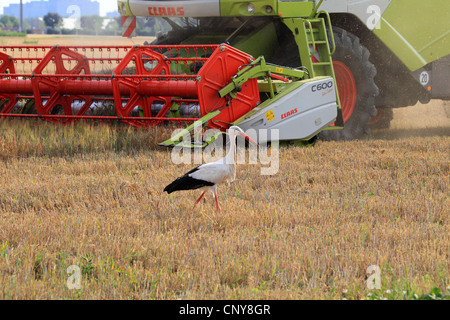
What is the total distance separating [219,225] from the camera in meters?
4.52

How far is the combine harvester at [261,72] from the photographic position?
7.36 metres

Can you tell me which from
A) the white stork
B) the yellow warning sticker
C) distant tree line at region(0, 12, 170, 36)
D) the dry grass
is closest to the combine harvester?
the yellow warning sticker

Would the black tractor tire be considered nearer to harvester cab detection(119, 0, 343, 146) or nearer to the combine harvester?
the combine harvester

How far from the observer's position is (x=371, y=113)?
8.67m

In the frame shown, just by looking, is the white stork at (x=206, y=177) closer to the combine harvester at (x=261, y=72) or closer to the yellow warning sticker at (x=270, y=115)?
the combine harvester at (x=261, y=72)

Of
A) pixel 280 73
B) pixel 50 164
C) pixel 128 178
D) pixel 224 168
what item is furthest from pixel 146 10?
pixel 224 168

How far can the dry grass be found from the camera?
11.0 ft

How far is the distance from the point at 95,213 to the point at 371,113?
4873mm

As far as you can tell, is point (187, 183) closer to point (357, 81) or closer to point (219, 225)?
point (219, 225)

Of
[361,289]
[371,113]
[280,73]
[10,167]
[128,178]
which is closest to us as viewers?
[361,289]

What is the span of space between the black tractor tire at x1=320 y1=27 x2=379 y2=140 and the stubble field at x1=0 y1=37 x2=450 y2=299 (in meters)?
1.21

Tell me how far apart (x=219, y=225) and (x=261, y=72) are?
10.5 feet

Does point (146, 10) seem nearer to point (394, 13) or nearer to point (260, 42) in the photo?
point (260, 42)

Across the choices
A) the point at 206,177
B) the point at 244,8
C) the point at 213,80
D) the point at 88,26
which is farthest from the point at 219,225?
the point at 88,26
